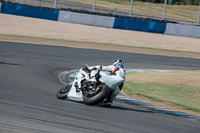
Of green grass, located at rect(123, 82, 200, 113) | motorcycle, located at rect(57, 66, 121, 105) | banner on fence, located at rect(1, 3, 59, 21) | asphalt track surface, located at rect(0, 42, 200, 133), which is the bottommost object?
green grass, located at rect(123, 82, 200, 113)

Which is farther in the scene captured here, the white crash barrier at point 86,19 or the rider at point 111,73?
the white crash barrier at point 86,19

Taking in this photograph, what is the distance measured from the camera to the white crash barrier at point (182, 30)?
106 feet

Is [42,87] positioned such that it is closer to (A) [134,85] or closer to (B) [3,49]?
(A) [134,85]

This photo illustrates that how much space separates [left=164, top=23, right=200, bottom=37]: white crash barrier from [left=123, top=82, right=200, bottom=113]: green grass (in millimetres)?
18740

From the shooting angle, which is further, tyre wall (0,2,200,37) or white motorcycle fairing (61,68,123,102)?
tyre wall (0,2,200,37)

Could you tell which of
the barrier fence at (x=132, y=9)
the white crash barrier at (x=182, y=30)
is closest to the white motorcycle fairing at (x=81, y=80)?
the white crash barrier at (x=182, y=30)

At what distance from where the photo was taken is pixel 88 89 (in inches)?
364

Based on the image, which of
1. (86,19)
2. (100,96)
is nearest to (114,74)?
(100,96)

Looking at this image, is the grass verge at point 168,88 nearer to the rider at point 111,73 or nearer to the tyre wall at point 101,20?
the rider at point 111,73

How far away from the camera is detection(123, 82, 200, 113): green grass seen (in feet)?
37.3

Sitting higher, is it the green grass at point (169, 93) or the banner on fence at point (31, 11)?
the banner on fence at point (31, 11)

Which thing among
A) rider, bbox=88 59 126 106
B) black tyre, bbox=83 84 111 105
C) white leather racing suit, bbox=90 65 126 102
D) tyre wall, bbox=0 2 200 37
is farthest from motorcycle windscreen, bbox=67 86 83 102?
tyre wall, bbox=0 2 200 37

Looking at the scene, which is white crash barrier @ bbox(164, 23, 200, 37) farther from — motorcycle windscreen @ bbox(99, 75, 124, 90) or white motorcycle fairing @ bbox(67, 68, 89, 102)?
motorcycle windscreen @ bbox(99, 75, 124, 90)

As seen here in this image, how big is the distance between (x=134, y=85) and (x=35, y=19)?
19.2 metres
